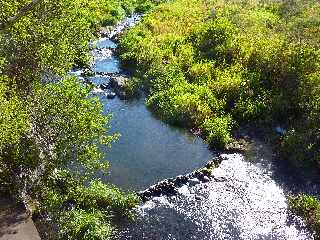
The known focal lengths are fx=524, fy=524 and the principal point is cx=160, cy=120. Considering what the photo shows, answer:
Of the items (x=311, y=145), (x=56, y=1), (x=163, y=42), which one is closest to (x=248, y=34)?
(x=163, y=42)

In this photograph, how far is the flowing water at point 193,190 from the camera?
34125 mm

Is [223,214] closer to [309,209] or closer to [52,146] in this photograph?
[309,209]

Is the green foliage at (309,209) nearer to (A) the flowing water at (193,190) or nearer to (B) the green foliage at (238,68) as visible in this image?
(A) the flowing water at (193,190)

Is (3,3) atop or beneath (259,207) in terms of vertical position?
atop

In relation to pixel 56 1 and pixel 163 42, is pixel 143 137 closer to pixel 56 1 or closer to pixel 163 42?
pixel 56 1

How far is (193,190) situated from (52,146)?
440 inches

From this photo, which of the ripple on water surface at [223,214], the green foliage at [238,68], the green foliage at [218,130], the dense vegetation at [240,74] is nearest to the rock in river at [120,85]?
the dense vegetation at [240,74]

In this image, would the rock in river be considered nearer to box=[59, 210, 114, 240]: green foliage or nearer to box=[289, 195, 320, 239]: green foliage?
box=[59, 210, 114, 240]: green foliage

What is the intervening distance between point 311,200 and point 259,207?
11.6 feet

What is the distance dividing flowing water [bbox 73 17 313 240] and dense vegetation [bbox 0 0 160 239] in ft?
8.39

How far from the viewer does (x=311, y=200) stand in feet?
117

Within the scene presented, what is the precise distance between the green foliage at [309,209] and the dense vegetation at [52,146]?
430 inches

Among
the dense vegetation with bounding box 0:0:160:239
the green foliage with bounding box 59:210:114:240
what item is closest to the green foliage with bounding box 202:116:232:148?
the dense vegetation with bounding box 0:0:160:239

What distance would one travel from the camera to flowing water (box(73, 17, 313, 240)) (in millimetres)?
34125
